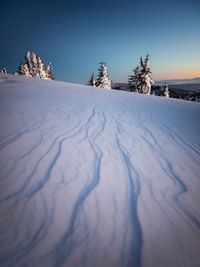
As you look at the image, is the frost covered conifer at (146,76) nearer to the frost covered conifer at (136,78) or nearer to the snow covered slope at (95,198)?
the frost covered conifer at (136,78)

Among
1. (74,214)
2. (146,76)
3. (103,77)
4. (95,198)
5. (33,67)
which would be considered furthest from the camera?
(33,67)

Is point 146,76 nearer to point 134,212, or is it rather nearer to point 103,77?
point 103,77

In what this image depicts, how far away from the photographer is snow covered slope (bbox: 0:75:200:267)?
1279 millimetres

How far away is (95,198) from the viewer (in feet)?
5.71

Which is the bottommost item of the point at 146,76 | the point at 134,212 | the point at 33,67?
the point at 134,212

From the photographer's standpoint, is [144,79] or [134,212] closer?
[134,212]

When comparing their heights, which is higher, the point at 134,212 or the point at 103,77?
the point at 103,77

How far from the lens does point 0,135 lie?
2.79m

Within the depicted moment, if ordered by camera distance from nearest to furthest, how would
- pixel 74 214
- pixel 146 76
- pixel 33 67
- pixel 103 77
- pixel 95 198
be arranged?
pixel 74 214
pixel 95 198
pixel 146 76
pixel 103 77
pixel 33 67

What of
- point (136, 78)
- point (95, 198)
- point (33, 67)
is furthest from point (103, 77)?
point (95, 198)

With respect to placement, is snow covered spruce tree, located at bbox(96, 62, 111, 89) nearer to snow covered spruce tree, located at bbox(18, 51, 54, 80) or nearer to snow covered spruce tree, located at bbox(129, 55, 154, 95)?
snow covered spruce tree, located at bbox(129, 55, 154, 95)

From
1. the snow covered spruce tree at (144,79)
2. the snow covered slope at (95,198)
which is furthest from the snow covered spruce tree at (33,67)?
the snow covered slope at (95,198)

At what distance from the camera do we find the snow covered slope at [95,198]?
1279 millimetres

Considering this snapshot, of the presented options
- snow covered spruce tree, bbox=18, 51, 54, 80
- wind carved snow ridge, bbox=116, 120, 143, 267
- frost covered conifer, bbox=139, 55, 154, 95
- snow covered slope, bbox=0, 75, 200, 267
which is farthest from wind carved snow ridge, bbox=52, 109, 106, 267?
snow covered spruce tree, bbox=18, 51, 54, 80
